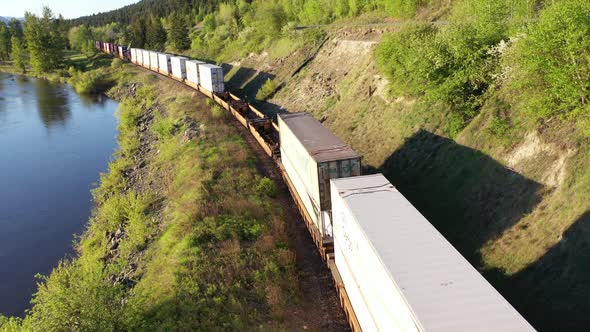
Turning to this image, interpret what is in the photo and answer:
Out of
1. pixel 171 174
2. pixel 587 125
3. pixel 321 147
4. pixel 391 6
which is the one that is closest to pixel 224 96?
pixel 171 174

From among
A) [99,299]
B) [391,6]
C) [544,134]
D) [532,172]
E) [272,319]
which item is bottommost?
[272,319]

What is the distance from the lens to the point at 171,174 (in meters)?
30.5

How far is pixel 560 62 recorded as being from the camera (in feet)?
55.6

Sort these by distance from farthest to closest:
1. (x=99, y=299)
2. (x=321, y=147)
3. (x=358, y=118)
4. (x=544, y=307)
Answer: (x=358, y=118) < (x=321, y=147) < (x=99, y=299) < (x=544, y=307)

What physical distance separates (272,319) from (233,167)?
15.2 metres

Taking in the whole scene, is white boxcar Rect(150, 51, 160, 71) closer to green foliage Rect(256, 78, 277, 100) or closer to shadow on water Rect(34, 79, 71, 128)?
shadow on water Rect(34, 79, 71, 128)

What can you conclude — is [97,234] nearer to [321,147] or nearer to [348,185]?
[321,147]

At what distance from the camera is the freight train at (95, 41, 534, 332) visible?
28.2 feet

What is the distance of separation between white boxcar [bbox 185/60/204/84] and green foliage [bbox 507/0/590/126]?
1698 inches

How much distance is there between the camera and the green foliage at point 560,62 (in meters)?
16.1

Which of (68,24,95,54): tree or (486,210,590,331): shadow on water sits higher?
(68,24,95,54): tree

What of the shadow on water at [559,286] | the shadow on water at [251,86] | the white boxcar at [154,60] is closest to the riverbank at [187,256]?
the shadow on water at [559,286]

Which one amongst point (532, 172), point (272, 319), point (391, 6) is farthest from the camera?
point (391, 6)

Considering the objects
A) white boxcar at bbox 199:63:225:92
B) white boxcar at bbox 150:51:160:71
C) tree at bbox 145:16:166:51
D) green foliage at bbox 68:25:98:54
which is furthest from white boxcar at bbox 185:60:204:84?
green foliage at bbox 68:25:98:54
